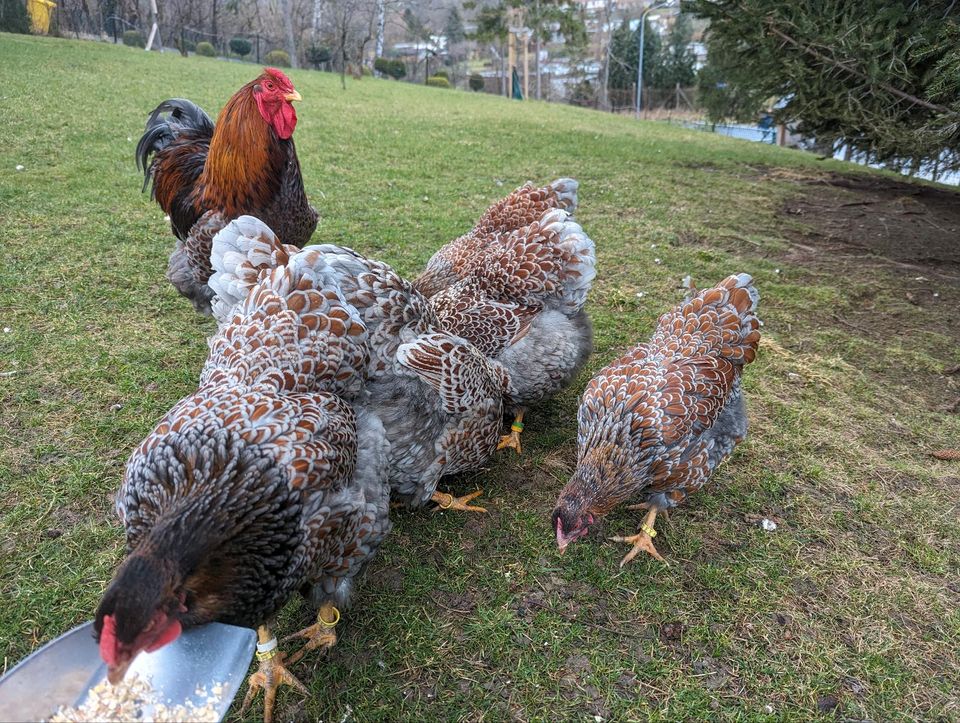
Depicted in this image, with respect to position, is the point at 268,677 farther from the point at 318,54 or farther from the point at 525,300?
the point at 318,54

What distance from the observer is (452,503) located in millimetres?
2760

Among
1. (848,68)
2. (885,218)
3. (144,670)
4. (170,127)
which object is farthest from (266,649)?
(885,218)

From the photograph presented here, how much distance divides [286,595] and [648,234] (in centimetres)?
569

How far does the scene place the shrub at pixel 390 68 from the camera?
92.3 ft

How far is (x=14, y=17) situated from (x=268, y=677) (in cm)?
2270

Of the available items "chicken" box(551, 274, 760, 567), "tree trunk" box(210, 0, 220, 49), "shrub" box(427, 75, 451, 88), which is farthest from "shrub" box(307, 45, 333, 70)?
"chicken" box(551, 274, 760, 567)

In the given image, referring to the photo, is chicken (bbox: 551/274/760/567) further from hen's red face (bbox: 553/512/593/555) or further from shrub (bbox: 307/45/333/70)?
shrub (bbox: 307/45/333/70)

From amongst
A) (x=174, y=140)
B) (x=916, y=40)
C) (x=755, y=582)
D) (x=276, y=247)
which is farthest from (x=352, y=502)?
(x=916, y=40)

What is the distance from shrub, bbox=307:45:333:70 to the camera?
26406 mm

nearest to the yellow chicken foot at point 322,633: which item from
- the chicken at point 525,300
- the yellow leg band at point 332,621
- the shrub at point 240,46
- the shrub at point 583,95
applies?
the yellow leg band at point 332,621

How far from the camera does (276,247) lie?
8.44 ft

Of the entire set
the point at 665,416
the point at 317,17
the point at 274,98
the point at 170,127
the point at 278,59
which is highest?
the point at 317,17

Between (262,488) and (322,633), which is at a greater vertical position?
(262,488)

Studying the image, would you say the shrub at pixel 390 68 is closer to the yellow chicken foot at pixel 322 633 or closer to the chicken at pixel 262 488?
the chicken at pixel 262 488
